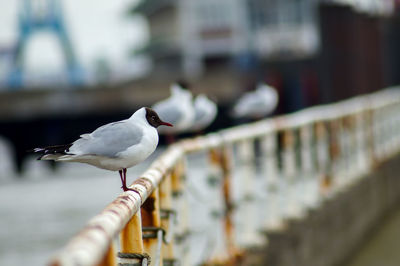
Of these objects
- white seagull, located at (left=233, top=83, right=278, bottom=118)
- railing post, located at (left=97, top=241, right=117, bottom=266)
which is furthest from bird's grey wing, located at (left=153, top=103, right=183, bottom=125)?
white seagull, located at (left=233, top=83, right=278, bottom=118)

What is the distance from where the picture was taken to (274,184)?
21.3ft

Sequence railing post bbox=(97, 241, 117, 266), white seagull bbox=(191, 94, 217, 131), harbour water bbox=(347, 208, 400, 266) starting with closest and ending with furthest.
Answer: railing post bbox=(97, 241, 117, 266) < white seagull bbox=(191, 94, 217, 131) < harbour water bbox=(347, 208, 400, 266)

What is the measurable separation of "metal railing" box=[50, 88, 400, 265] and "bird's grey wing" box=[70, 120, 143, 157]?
5.9 inches

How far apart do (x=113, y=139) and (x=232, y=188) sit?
3.01 m

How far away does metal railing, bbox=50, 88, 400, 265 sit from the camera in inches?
89.7

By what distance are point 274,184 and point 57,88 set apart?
27481mm

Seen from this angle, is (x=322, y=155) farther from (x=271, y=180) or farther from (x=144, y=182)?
(x=144, y=182)

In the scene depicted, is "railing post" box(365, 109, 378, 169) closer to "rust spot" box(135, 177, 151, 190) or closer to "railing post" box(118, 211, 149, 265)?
"rust spot" box(135, 177, 151, 190)

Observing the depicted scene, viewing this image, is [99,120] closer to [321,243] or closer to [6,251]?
[6,251]

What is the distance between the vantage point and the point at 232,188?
5.84 m

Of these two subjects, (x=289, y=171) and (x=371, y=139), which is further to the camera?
(x=371, y=139)

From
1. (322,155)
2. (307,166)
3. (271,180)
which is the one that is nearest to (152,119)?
(271,180)

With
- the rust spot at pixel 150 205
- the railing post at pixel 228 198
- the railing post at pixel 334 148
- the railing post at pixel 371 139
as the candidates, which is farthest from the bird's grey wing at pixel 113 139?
the railing post at pixel 371 139

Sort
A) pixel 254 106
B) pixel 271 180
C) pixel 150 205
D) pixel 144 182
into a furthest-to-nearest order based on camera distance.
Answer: pixel 254 106, pixel 271 180, pixel 150 205, pixel 144 182
